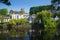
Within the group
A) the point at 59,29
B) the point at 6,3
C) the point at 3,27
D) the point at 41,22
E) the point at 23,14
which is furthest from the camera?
the point at 23,14

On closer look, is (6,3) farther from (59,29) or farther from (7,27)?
(7,27)

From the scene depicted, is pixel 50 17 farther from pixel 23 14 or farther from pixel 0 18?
pixel 23 14

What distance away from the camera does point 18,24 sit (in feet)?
122

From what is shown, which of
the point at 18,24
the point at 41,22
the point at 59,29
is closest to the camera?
the point at 59,29

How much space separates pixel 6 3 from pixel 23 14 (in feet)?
141

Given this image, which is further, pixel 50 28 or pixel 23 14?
pixel 23 14

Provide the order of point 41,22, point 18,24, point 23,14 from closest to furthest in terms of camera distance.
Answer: point 41,22
point 18,24
point 23,14

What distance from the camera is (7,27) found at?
3466 cm

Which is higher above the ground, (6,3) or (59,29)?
(6,3)

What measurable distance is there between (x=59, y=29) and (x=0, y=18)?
60.7 ft

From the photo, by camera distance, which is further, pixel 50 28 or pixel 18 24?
pixel 18 24

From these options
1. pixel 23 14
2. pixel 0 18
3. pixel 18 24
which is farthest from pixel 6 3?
pixel 23 14

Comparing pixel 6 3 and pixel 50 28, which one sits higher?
pixel 6 3

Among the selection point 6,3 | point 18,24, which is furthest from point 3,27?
point 6,3
